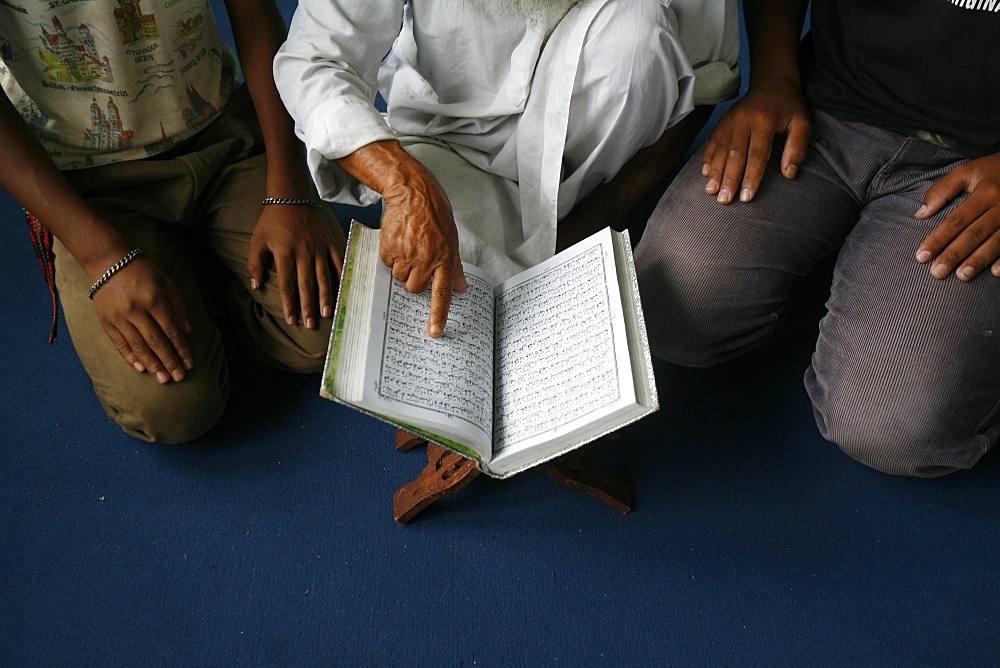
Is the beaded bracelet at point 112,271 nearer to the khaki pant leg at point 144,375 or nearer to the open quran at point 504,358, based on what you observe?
the khaki pant leg at point 144,375

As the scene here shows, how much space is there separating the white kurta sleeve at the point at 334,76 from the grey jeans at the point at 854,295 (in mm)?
473

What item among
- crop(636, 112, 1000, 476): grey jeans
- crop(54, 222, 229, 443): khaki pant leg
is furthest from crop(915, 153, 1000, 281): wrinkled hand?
crop(54, 222, 229, 443): khaki pant leg

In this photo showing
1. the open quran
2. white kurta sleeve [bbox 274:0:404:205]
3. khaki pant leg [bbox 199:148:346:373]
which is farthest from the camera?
khaki pant leg [bbox 199:148:346:373]

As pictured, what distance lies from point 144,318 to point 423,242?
0.47 m

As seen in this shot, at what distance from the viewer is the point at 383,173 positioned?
38.1 inches

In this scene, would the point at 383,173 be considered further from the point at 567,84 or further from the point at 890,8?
the point at 890,8

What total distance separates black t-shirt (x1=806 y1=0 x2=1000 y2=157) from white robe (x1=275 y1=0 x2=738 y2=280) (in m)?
0.17

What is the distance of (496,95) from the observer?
121 centimetres

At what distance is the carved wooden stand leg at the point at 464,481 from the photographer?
1.07m

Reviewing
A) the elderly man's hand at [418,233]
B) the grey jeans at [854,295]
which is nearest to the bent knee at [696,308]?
the grey jeans at [854,295]

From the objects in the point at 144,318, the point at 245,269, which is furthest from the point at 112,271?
the point at 245,269

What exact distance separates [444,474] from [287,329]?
0.36 meters

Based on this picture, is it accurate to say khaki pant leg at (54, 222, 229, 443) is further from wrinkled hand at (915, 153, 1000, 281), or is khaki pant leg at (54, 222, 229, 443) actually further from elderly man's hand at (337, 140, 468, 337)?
wrinkled hand at (915, 153, 1000, 281)

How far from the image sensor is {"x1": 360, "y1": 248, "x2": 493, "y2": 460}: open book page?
2.78 feet
